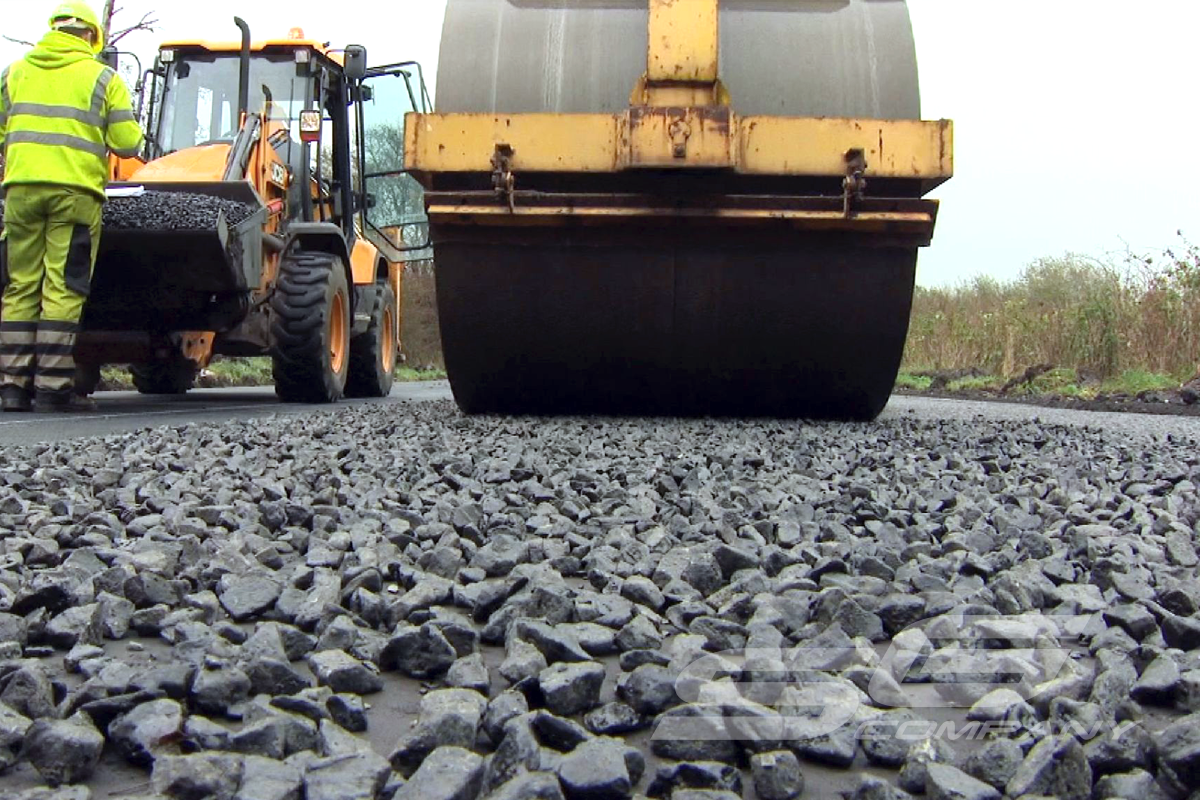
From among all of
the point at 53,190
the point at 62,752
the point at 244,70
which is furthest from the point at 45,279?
the point at 62,752

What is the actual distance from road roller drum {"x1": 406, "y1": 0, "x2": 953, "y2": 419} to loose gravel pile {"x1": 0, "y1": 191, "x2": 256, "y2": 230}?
5.96ft

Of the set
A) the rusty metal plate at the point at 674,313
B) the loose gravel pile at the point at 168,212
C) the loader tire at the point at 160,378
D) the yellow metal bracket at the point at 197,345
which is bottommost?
the loader tire at the point at 160,378

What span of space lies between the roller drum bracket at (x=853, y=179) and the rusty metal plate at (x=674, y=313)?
24 centimetres

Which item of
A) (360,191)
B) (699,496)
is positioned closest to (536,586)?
(699,496)

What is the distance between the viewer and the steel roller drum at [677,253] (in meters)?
4.66

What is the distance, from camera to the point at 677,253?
4680 millimetres

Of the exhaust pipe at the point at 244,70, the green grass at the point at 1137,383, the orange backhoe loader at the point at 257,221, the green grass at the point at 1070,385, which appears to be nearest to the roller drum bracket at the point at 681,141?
the orange backhoe loader at the point at 257,221

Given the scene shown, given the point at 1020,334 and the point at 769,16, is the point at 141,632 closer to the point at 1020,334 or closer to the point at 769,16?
the point at 769,16

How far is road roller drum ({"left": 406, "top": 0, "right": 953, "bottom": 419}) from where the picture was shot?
4414 millimetres

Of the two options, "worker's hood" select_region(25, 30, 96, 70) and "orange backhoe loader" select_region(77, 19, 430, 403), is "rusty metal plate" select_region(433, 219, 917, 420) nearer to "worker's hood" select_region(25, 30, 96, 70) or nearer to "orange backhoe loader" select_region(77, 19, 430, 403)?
"orange backhoe loader" select_region(77, 19, 430, 403)

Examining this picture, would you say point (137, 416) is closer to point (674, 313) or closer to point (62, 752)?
point (674, 313)

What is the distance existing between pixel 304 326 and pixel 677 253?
3.12 meters

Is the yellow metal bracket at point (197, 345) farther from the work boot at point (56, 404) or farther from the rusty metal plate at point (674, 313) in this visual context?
the rusty metal plate at point (674, 313)

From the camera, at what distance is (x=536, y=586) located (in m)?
1.78
